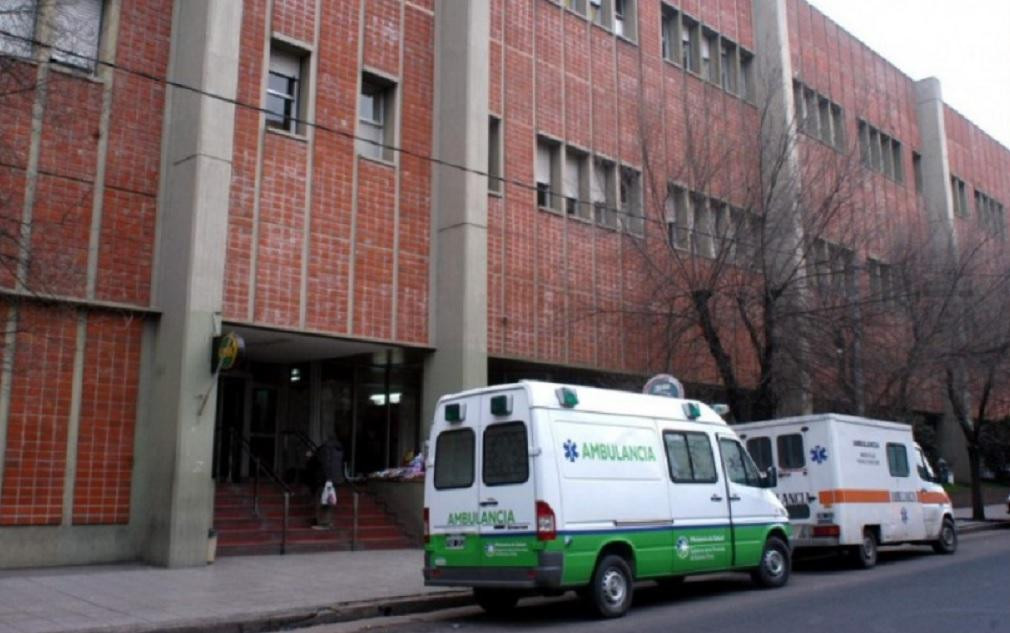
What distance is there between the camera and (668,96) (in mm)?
24953

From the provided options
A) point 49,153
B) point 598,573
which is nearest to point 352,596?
point 598,573

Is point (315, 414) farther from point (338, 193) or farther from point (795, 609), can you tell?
point (795, 609)

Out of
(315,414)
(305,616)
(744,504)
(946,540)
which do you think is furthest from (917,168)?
(305,616)

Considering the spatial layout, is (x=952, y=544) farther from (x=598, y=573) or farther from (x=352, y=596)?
(x=352, y=596)

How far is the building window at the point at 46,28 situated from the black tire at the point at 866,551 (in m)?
13.9

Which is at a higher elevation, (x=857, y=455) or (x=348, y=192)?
(x=348, y=192)

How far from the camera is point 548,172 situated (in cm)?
2161

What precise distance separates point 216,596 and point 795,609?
6835 millimetres

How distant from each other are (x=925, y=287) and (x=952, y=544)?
681 centimetres

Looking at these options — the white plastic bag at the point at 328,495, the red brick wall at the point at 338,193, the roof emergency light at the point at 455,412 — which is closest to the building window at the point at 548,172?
the red brick wall at the point at 338,193

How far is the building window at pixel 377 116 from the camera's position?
1805 cm

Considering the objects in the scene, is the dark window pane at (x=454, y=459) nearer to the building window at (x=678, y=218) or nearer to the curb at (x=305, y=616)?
the curb at (x=305, y=616)

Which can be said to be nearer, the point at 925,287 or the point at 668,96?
the point at 925,287

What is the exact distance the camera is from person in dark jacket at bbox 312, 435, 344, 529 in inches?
637
